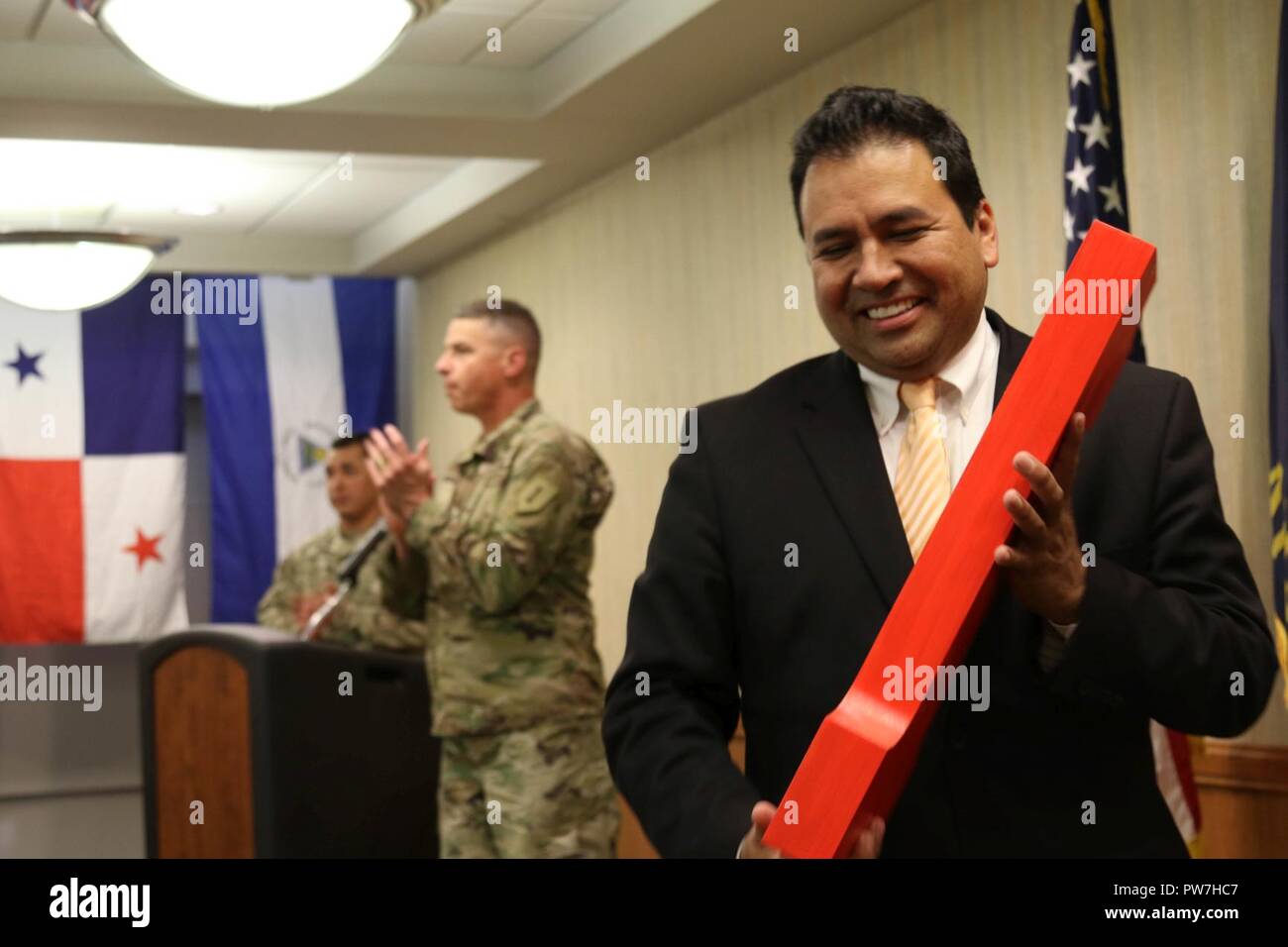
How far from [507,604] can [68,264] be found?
2409 millimetres

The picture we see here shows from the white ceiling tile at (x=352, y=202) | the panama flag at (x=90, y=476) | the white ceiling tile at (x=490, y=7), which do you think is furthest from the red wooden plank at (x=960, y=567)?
the panama flag at (x=90, y=476)

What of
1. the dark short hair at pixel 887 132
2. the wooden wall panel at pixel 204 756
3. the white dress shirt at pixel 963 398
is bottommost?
the wooden wall panel at pixel 204 756

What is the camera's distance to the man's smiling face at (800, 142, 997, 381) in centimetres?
119

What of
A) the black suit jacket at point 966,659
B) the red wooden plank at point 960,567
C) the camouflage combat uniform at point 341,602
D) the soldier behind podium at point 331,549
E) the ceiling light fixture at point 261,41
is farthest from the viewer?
the soldier behind podium at point 331,549

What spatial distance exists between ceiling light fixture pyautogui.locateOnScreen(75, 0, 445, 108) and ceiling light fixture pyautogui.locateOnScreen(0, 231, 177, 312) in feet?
7.08

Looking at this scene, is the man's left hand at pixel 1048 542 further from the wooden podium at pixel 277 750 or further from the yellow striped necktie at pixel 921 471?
the wooden podium at pixel 277 750

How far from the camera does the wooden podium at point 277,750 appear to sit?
376 centimetres

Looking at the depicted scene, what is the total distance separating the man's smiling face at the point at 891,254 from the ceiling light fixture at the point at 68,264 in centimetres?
399

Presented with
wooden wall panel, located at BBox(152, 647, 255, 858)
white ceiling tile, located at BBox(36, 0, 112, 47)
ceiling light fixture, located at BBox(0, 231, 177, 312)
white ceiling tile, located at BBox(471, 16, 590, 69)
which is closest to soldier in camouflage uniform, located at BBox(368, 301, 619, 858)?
wooden wall panel, located at BBox(152, 647, 255, 858)

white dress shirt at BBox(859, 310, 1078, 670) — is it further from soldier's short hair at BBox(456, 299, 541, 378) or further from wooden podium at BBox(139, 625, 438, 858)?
wooden podium at BBox(139, 625, 438, 858)

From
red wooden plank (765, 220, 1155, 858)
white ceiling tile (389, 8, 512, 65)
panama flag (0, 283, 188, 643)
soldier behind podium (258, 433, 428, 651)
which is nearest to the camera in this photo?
red wooden plank (765, 220, 1155, 858)
